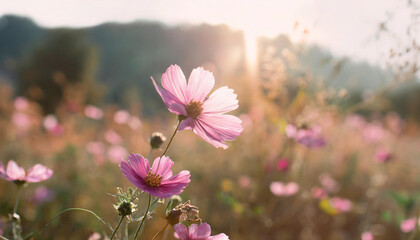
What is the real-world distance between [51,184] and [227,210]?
119 cm

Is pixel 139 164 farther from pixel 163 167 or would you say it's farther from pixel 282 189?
pixel 282 189

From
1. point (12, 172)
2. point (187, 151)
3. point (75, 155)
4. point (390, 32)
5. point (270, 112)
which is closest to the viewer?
point (12, 172)

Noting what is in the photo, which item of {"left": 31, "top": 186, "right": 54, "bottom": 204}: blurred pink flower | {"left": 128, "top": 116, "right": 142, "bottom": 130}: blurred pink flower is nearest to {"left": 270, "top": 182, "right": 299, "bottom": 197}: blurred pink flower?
{"left": 31, "top": 186, "right": 54, "bottom": 204}: blurred pink flower

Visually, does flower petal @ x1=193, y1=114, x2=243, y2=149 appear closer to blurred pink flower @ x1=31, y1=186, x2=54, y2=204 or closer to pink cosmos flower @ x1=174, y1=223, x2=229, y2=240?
pink cosmos flower @ x1=174, y1=223, x2=229, y2=240

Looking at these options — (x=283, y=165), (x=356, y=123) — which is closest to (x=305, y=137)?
(x=283, y=165)

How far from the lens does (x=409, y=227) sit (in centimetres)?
141

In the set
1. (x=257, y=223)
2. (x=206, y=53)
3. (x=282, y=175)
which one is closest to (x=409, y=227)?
(x=282, y=175)

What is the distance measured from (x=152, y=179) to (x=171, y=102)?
12 centimetres

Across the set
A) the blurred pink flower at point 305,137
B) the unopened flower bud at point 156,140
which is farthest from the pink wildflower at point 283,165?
the unopened flower bud at point 156,140

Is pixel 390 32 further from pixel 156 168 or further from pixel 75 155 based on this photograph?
pixel 75 155

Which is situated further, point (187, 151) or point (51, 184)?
point (187, 151)

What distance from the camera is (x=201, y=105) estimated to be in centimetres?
61

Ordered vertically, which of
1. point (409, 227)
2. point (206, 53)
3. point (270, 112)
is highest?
point (206, 53)

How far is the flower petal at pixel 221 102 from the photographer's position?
625 mm
